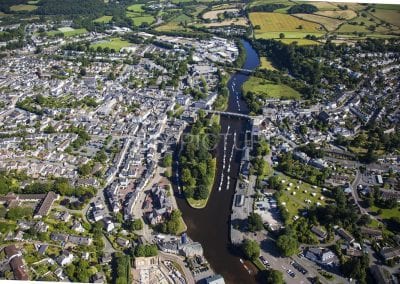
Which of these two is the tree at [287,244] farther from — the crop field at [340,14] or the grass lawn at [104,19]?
the grass lawn at [104,19]

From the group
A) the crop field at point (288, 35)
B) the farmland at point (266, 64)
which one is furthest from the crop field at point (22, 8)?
the farmland at point (266, 64)

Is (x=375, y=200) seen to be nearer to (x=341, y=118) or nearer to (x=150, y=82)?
(x=341, y=118)

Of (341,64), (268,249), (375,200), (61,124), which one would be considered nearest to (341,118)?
(375,200)

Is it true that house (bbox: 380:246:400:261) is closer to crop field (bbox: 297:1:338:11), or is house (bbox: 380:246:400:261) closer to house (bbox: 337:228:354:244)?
house (bbox: 337:228:354:244)

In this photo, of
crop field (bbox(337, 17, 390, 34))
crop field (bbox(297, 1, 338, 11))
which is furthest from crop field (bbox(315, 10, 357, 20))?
crop field (bbox(337, 17, 390, 34))

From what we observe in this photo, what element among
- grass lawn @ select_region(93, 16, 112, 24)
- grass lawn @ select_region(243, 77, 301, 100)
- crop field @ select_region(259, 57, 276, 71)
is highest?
grass lawn @ select_region(93, 16, 112, 24)

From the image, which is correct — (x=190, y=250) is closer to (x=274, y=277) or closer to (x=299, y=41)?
(x=274, y=277)

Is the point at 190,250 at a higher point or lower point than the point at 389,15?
lower

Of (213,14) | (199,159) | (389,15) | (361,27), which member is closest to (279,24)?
(361,27)
